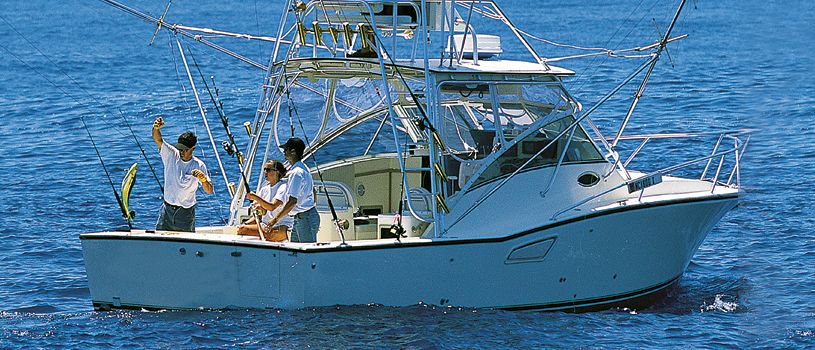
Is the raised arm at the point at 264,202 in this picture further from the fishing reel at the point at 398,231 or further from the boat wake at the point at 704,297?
the boat wake at the point at 704,297

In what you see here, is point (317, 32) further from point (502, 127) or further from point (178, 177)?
point (502, 127)

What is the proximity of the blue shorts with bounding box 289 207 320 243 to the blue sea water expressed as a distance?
77 centimetres

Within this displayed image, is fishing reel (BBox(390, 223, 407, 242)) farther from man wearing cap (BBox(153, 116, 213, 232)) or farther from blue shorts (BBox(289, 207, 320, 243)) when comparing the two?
man wearing cap (BBox(153, 116, 213, 232))

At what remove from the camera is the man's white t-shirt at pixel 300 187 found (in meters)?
13.5


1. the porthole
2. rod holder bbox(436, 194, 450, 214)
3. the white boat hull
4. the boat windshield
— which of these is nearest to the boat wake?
the white boat hull

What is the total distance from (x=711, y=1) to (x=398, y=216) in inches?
1516

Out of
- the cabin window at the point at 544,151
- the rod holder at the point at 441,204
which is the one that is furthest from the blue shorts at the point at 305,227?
the cabin window at the point at 544,151

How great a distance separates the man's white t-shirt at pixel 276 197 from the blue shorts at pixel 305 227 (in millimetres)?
167

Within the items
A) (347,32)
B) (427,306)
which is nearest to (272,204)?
(427,306)

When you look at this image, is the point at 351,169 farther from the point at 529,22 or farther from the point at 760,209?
the point at 529,22

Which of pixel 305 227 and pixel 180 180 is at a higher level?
pixel 180 180

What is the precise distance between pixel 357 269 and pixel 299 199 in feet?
2.99

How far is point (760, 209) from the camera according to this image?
20266 millimetres

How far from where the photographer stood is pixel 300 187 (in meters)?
13.5
